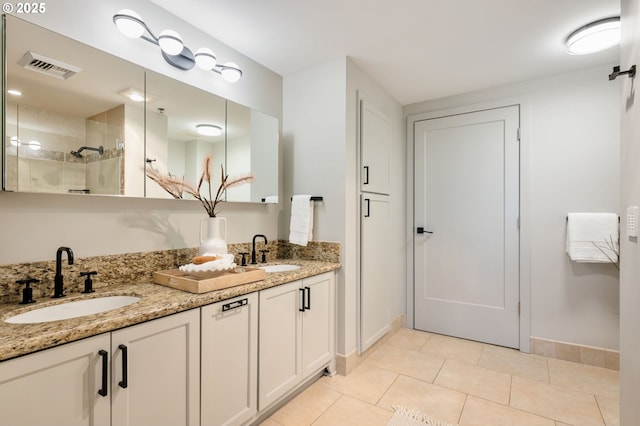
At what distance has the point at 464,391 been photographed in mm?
2154

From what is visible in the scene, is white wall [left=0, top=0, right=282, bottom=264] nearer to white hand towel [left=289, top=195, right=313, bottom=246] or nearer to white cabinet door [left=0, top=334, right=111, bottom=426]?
white hand towel [left=289, top=195, right=313, bottom=246]

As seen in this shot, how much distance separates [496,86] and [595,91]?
2.38ft

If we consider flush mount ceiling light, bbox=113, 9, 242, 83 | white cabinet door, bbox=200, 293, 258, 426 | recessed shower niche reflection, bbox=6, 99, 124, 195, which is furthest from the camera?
flush mount ceiling light, bbox=113, 9, 242, 83

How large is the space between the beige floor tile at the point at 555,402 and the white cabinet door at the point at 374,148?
178cm

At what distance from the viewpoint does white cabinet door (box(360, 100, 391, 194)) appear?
2.57m

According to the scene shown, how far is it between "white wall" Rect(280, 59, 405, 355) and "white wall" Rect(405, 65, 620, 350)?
1.53m

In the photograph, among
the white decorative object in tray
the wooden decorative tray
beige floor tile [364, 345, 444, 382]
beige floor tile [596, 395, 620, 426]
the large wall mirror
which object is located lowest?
beige floor tile [364, 345, 444, 382]

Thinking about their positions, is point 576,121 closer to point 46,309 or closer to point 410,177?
point 410,177

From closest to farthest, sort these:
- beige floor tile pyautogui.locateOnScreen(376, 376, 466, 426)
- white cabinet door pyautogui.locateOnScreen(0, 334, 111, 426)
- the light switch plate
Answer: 1. white cabinet door pyautogui.locateOnScreen(0, 334, 111, 426)
2. the light switch plate
3. beige floor tile pyautogui.locateOnScreen(376, 376, 466, 426)

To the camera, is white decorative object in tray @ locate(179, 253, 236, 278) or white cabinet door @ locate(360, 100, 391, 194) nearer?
white decorative object in tray @ locate(179, 253, 236, 278)

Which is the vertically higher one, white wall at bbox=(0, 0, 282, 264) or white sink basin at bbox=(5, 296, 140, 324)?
white wall at bbox=(0, 0, 282, 264)

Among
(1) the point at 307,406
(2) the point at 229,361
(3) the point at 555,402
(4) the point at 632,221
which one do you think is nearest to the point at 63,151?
(2) the point at 229,361

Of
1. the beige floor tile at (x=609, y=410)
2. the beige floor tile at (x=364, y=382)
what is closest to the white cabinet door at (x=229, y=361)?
the beige floor tile at (x=364, y=382)

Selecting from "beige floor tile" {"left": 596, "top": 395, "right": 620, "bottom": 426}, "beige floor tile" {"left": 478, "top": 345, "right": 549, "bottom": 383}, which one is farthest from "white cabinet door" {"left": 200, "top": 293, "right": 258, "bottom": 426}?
"beige floor tile" {"left": 596, "top": 395, "right": 620, "bottom": 426}
